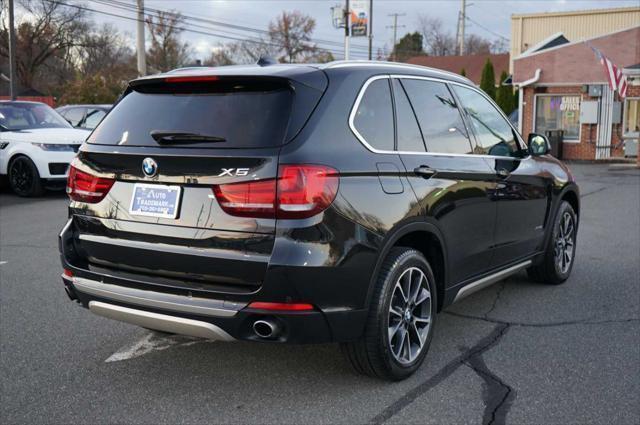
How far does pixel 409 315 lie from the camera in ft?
13.1

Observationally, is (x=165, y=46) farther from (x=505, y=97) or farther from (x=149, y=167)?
(x=149, y=167)

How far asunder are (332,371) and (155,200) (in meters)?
1.47

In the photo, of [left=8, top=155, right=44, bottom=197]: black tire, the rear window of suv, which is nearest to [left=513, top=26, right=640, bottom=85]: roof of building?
[left=8, top=155, right=44, bottom=197]: black tire

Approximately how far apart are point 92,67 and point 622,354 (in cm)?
6948

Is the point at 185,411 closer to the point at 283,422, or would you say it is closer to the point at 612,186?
the point at 283,422

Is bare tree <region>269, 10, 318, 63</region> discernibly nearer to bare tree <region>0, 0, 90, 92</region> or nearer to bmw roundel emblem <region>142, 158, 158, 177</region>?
bare tree <region>0, 0, 90, 92</region>

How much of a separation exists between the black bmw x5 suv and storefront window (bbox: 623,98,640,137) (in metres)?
21.8

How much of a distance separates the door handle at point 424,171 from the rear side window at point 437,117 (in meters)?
0.18

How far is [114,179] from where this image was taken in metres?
3.73

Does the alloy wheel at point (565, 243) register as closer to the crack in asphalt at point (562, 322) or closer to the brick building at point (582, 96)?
the crack in asphalt at point (562, 322)

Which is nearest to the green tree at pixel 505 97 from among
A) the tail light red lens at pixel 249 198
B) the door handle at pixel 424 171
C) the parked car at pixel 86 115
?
the parked car at pixel 86 115

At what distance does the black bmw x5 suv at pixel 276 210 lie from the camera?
3.33 metres

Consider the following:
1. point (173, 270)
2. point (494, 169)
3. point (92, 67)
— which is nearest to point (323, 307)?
point (173, 270)

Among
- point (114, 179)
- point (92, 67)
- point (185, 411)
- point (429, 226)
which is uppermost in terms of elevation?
point (92, 67)
